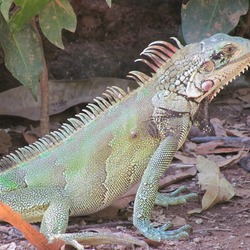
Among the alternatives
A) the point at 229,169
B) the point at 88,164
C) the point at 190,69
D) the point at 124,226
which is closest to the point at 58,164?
the point at 88,164

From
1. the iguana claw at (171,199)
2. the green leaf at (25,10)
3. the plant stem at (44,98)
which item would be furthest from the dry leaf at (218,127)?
the green leaf at (25,10)

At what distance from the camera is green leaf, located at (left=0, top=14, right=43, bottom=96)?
5.89m

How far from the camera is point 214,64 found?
5.09 meters

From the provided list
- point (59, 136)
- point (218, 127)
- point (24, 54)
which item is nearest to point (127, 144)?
point (59, 136)

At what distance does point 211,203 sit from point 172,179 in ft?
2.51

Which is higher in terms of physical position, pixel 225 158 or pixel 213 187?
pixel 213 187

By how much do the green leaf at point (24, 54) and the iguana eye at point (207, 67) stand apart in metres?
1.54

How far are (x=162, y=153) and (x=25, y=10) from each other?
1.61 m

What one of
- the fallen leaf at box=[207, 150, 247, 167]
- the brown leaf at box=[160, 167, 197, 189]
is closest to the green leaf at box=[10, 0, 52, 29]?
the brown leaf at box=[160, 167, 197, 189]

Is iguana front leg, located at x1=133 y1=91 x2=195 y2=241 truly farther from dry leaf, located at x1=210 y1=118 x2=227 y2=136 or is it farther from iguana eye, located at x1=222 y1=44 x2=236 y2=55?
dry leaf, located at x1=210 y1=118 x2=227 y2=136

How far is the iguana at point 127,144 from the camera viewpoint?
5.07 metres

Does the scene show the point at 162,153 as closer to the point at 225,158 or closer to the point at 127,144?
the point at 127,144

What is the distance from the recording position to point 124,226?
5.26 m

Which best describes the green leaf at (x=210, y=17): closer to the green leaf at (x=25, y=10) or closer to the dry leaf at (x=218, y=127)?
the dry leaf at (x=218, y=127)
